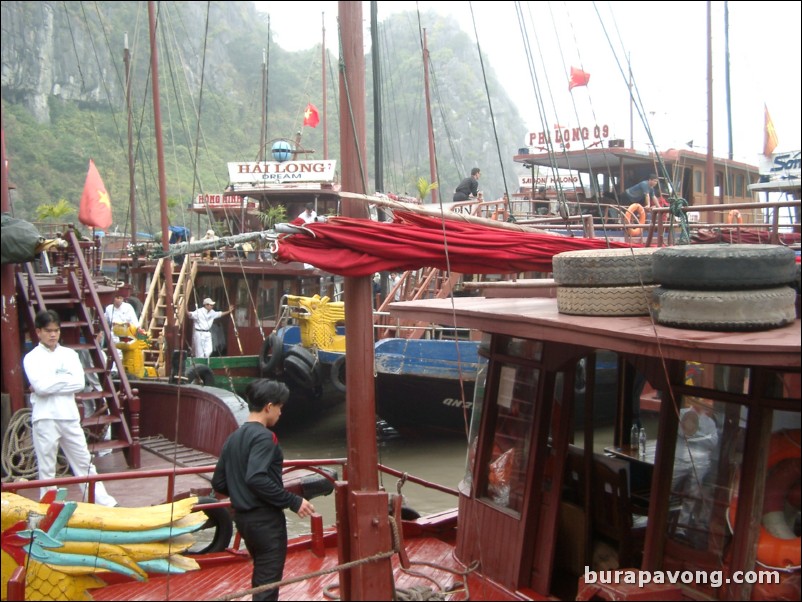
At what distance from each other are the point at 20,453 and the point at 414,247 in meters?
5.72

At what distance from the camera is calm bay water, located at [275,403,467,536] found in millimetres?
11352

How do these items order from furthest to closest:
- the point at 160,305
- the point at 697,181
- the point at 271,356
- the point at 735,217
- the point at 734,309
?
the point at 697,181
the point at 160,305
the point at 271,356
the point at 735,217
the point at 734,309

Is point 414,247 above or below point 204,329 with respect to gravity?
above

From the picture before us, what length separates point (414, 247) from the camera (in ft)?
12.7

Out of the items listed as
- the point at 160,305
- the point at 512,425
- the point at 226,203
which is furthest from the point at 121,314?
the point at 226,203

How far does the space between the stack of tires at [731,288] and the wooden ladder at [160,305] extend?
13.8m

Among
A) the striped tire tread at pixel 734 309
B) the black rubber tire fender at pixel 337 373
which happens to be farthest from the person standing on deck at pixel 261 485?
the black rubber tire fender at pixel 337 373

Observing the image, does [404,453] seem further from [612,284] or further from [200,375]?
[612,284]

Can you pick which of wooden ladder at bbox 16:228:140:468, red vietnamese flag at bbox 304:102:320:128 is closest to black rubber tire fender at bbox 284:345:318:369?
wooden ladder at bbox 16:228:140:468

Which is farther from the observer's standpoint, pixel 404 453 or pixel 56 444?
pixel 404 453

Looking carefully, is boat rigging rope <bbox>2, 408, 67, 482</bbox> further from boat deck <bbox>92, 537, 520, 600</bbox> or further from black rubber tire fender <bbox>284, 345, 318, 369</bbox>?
black rubber tire fender <bbox>284, 345, 318, 369</bbox>

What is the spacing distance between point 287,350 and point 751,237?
9201mm

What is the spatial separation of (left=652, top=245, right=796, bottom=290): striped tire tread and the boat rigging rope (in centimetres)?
Answer: 629

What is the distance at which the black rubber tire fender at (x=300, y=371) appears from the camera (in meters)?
15.1
